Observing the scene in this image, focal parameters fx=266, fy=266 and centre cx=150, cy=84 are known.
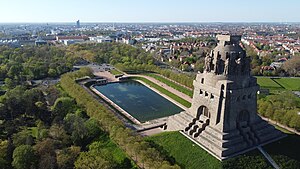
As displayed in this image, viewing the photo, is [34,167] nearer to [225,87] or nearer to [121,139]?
[121,139]

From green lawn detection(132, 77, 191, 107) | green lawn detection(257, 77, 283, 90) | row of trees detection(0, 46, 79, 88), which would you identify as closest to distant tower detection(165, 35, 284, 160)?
green lawn detection(132, 77, 191, 107)

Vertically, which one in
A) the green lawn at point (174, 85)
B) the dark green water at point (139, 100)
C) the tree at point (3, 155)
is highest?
the green lawn at point (174, 85)

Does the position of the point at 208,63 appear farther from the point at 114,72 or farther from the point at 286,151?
the point at 114,72

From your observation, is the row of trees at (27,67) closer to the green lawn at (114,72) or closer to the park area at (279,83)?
the green lawn at (114,72)

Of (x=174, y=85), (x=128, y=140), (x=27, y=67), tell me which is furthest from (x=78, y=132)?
(x=27, y=67)

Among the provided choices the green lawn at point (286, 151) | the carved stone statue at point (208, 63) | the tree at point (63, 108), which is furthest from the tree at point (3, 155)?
the green lawn at point (286, 151)

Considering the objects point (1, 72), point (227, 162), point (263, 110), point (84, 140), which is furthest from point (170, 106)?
point (1, 72)
